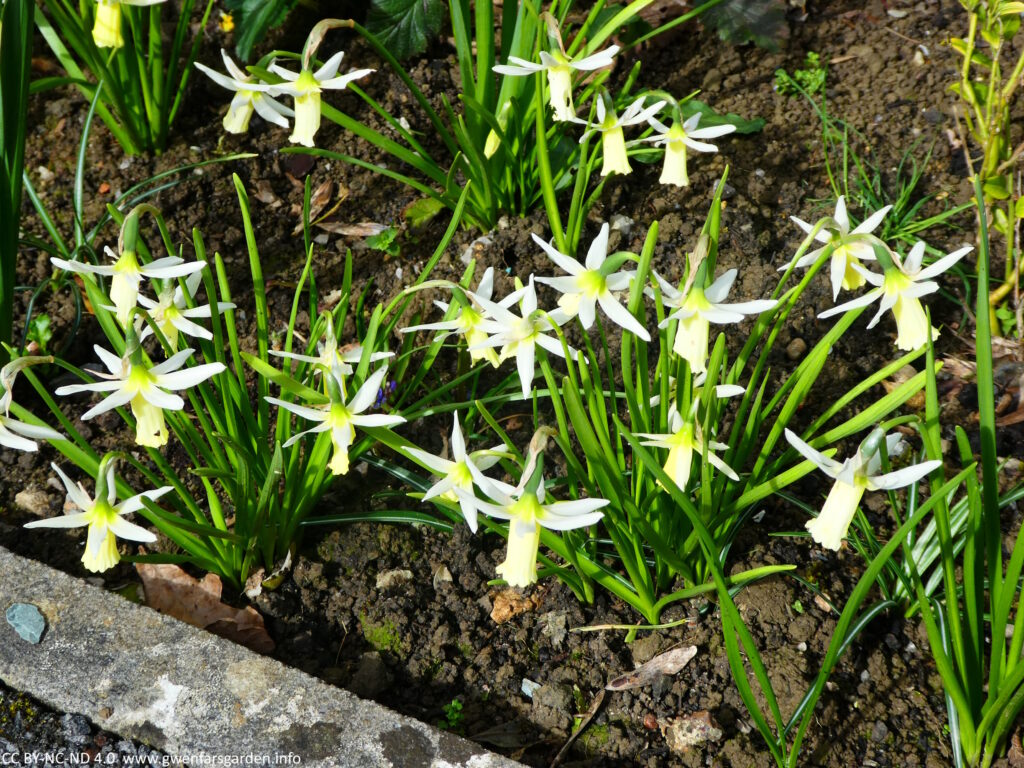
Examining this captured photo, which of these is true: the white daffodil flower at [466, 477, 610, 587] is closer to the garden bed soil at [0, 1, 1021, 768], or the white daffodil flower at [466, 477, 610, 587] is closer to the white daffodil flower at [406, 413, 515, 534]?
the white daffodil flower at [406, 413, 515, 534]

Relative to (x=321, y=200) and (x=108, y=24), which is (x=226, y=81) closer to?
(x=108, y=24)

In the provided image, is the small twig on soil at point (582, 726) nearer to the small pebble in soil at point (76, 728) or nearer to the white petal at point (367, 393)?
the white petal at point (367, 393)

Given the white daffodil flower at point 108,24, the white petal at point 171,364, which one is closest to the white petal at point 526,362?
the white petal at point 171,364

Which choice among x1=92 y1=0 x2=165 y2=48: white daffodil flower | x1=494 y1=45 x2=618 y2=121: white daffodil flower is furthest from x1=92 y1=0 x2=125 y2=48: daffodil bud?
x1=494 y1=45 x2=618 y2=121: white daffodil flower

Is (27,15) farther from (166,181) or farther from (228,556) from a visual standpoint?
(228,556)

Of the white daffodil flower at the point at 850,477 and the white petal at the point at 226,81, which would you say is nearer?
the white daffodil flower at the point at 850,477

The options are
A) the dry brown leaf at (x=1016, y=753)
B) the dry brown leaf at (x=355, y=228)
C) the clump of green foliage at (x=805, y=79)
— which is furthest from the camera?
the clump of green foliage at (x=805, y=79)
